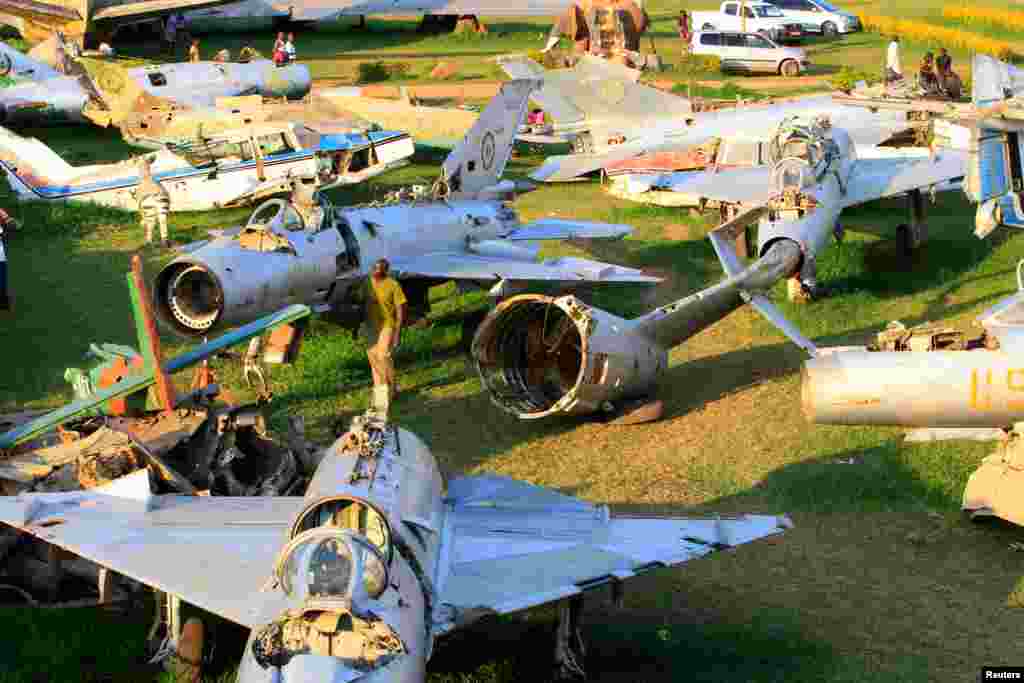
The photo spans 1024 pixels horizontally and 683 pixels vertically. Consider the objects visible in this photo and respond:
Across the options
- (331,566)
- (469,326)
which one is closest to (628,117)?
(469,326)

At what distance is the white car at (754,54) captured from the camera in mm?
44656

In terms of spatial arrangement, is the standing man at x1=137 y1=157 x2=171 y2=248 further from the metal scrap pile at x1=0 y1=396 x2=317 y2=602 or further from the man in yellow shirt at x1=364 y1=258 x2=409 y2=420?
the metal scrap pile at x1=0 y1=396 x2=317 y2=602

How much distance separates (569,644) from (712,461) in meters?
5.16

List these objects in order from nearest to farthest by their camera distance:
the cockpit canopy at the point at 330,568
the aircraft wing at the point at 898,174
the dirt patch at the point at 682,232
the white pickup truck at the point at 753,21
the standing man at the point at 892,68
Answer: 1. the cockpit canopy at the point at 330,568
2. the aircraft wing at the point at 898,174
3. the dirt patch at the point at 682,232
4. the standing man at the point at 892,68
5. the white pickup truck at the point at 753,21

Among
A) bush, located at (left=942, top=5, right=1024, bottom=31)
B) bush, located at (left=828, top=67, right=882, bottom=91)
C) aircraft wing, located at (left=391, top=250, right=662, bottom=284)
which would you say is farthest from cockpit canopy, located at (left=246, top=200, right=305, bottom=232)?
bush, located at (left=942, top=5, right=1024, bottom=31)

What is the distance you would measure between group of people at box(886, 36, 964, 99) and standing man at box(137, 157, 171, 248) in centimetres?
1740

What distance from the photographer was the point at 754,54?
45.1 meters

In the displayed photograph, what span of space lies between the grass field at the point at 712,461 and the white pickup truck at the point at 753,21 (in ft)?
76.0

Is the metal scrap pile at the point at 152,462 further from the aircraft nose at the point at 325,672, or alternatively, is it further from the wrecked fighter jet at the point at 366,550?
the aircraft nose at the point at 325,672

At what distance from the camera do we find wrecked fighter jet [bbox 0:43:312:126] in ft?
110

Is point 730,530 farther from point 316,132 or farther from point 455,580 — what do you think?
point 316,132

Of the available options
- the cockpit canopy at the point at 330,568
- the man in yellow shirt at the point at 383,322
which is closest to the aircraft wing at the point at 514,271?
the man in yellow shirt at the point at 383,322

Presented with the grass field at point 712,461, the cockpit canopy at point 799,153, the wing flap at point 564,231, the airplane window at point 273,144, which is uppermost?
the cockpit canopy at point 799,153

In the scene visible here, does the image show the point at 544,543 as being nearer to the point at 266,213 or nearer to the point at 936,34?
the point at 266,213
